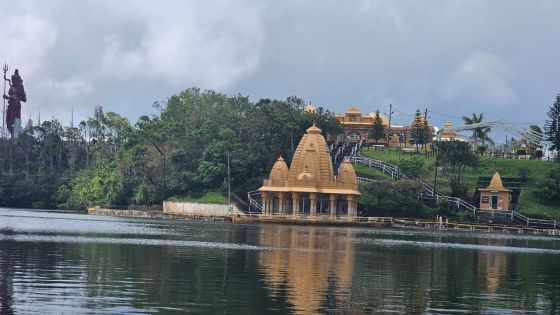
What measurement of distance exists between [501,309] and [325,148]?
81070 millimetres

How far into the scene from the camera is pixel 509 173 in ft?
380

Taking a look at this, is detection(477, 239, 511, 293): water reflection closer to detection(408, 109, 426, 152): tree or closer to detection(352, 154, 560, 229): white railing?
detection(352, 154, 560, 229): white railing

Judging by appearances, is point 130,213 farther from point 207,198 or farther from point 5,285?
point 5,285

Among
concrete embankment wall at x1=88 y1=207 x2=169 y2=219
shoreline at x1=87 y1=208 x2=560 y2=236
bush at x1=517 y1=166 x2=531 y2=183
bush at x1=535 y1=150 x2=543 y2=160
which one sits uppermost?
bush at x1=535 y1=150 x2=543 y2=160

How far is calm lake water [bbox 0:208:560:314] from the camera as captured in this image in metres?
25.1

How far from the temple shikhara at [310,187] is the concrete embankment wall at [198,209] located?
4.58 metres

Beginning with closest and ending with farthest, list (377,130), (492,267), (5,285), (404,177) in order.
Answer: (5,285) < (492,267) < (404,177) < (377,130)

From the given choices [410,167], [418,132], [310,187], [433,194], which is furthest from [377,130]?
[310,187]

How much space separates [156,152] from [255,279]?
89.7 meters

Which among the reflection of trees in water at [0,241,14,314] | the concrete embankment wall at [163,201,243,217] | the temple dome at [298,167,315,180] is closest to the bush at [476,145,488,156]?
the temple dome at [298,167,315,180]

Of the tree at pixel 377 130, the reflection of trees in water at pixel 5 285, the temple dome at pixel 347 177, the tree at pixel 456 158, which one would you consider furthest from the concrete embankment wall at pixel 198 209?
the reflection of trees in water at pixel 5 285

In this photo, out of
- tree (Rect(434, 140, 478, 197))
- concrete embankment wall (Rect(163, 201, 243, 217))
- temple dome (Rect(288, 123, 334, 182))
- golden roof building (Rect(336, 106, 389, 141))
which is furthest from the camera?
golden roof building (Rect(336, 106, 389, 141))

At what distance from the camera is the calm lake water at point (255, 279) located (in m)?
25.1

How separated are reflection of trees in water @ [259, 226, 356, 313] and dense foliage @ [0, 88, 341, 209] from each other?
188ft
